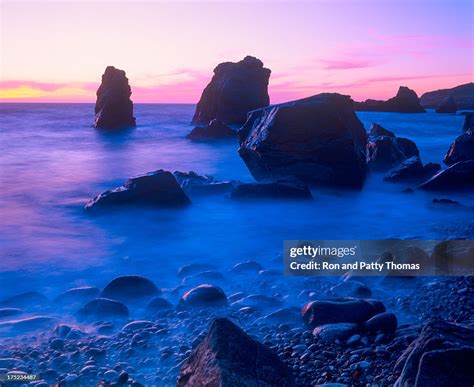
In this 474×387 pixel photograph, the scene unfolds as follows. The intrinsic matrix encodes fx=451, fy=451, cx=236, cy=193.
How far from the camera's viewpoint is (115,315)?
409cm

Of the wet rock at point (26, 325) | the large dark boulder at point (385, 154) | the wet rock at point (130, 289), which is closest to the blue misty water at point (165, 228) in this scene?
the wet rock at point (130, 289)

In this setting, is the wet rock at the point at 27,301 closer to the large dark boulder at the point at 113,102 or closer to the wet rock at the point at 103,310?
the wet rock at the point at 103,310

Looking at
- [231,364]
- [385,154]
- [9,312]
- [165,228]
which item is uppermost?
[385,154]

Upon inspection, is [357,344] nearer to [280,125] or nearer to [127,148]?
[280,125]

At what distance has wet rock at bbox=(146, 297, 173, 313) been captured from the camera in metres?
4.20

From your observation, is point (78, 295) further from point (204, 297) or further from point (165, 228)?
point (165, 228)

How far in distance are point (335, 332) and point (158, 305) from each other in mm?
1667

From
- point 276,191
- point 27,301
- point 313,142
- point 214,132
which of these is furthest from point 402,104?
point 27,301

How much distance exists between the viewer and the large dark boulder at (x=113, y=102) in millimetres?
35188

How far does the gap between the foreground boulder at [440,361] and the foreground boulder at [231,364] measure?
0.73 meters

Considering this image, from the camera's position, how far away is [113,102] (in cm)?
3553

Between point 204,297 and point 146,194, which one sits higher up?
point 146,194

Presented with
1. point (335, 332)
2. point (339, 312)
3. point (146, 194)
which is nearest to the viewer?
point (335, 332)

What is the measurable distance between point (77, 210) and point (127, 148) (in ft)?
41.5
